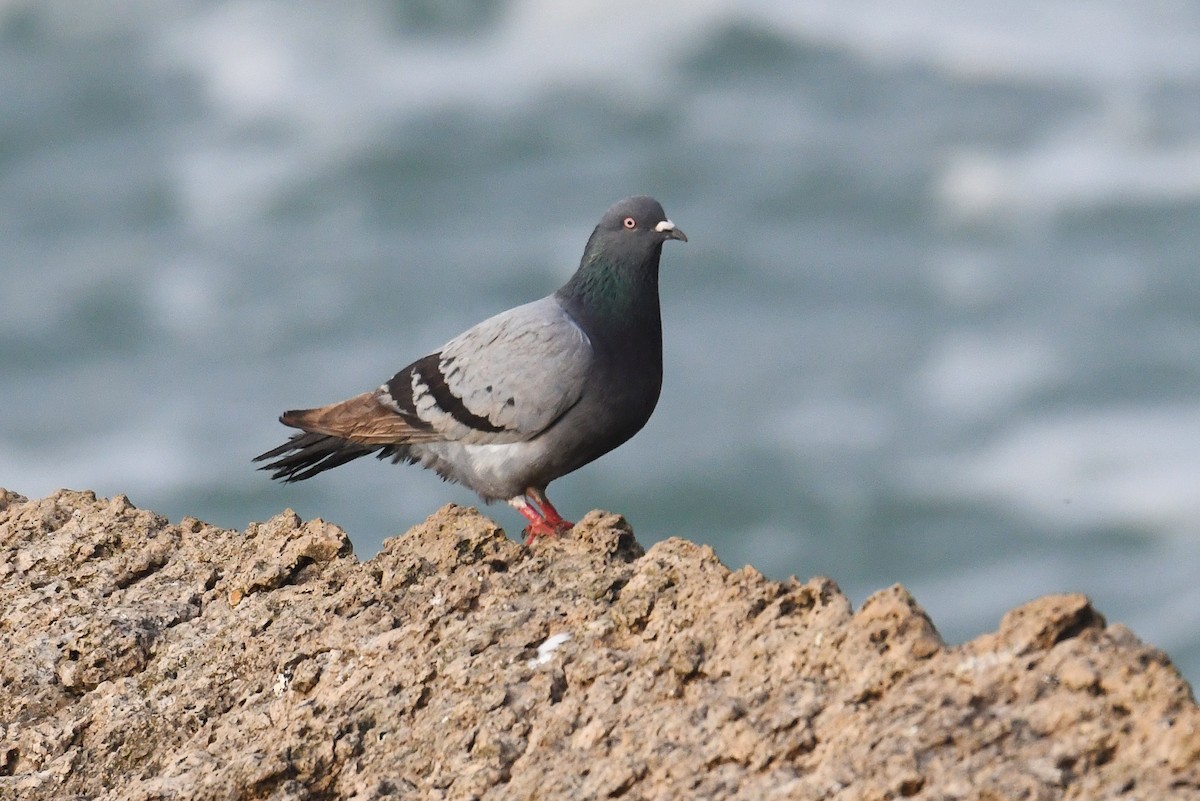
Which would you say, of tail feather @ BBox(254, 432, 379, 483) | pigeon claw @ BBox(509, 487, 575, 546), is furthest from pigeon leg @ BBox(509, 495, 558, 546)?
tail feather @ BBox(254, 432, 379, 483)

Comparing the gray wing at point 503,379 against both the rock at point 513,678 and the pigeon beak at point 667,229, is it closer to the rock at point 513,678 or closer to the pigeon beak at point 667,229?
the pigeon beak at point 667,229

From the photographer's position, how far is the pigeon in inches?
466

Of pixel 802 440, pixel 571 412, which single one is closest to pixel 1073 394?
pixel 802 440

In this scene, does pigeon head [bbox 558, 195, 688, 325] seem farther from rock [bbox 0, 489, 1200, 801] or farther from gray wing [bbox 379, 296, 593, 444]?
rock [bbox 0, 489, 1200, 801]

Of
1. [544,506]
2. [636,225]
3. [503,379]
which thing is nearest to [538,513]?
[544,506]

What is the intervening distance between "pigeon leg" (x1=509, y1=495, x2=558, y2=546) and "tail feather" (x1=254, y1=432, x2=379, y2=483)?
1078mm

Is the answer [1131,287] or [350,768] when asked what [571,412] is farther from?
[1131,287]

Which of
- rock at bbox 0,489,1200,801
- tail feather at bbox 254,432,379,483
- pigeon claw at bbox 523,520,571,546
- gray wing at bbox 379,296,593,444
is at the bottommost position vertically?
rock at bbox 0,489,1200,801

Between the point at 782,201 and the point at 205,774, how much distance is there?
262 ft

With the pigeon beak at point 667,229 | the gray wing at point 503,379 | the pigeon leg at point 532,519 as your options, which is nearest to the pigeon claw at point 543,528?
the pigeon leg at point 532,519

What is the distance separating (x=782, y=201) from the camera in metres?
86.6

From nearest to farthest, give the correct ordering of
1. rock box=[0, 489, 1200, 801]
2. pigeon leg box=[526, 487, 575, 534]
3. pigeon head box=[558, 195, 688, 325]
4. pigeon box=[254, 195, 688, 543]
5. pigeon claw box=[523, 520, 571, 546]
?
rock box=[0, 489, 1200, 801] < pigeon claw box=[523, 520, 571, 546] < pigeon leg box=[526, 487, 575, 534] < pigeon box=[254, 195, 688, 543] < pigeon head box=[558, 195, 688, 325]

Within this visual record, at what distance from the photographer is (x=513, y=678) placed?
7.90 meters

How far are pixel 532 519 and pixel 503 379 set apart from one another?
85cm
